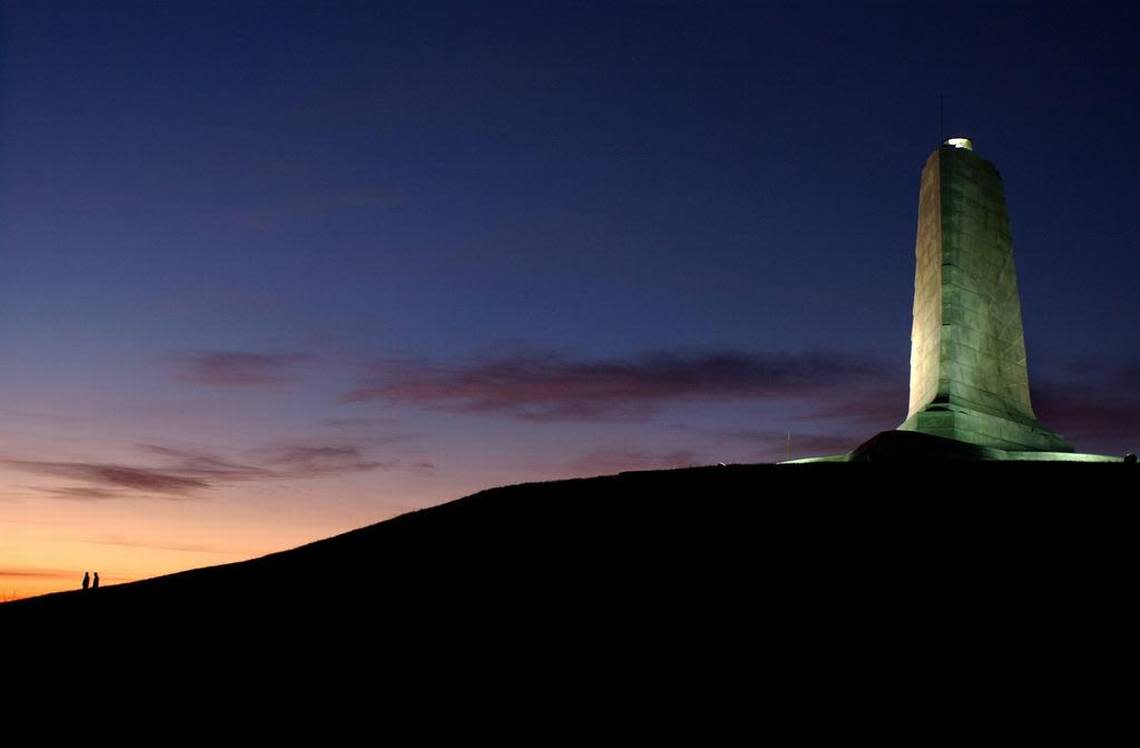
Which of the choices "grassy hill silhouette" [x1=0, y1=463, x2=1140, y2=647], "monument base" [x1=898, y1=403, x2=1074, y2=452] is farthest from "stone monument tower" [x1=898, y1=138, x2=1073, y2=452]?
"grassy hill silhouette" [x1=0, y1=463, x2=1140, y2=647]

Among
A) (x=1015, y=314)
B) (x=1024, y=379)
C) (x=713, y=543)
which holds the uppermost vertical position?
(x=1015, y=314)

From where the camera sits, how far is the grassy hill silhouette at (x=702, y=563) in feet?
39.9

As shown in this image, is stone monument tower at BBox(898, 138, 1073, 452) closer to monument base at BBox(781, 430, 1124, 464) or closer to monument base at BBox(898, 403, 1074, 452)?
monument base at BBox(898, 403, 1074, 452)

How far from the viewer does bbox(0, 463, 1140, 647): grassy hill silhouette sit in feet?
39.9

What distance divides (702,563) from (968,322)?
1698 centimetres

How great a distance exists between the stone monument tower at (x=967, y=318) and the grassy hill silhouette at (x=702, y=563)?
29.7 ft

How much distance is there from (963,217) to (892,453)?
951 centimetres

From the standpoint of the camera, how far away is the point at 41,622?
15.7 metres

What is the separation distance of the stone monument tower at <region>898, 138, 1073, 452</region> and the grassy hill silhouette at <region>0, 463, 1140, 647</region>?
29.7ft

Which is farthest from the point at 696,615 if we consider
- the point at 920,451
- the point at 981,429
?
the point at 981,429

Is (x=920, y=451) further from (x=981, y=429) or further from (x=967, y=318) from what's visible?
(x=967, y=318)

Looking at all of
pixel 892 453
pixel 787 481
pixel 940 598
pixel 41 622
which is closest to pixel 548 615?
pixel 940 598

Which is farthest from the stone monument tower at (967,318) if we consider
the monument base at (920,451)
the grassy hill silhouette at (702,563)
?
the grassy hill silhouette at (702,563)

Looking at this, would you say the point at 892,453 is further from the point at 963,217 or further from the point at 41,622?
the point at 41,622
